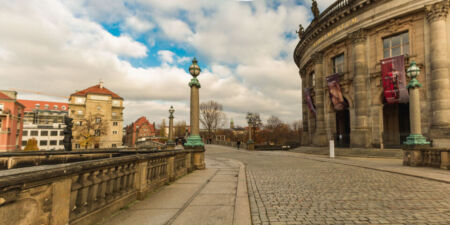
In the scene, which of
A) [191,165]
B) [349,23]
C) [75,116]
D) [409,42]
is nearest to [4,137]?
A: [75,116]

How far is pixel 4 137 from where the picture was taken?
4472cm

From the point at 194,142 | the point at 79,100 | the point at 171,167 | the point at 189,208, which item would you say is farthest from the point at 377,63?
the point at 79,100

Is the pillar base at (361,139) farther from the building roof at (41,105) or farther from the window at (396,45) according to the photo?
the building roof at (41,105)

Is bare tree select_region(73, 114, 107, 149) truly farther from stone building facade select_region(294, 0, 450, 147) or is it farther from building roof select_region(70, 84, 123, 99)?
stone building facade select_region(294, 0, 450, 147)

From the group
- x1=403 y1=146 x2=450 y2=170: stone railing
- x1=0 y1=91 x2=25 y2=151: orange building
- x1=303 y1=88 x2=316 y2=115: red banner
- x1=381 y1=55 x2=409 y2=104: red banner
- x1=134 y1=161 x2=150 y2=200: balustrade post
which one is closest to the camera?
x1=134 y1=161 x2=150 y2=200: balustrade post

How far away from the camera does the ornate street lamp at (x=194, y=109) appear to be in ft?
33.7

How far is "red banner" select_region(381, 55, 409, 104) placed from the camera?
1739cm

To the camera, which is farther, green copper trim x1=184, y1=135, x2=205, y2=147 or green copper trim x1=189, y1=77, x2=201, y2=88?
green copper trim x1=189, y1=77, x2=201, y2=88

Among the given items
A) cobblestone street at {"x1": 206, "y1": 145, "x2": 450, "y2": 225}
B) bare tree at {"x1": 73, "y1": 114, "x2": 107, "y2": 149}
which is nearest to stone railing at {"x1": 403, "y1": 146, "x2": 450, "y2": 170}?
cobblestone street at {"x1": 206, "y1": 145, "x2": 450, "y2": 225}

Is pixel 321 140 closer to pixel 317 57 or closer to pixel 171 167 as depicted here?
pixel 317 57

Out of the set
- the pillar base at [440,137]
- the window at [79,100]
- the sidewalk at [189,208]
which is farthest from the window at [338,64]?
the window at [79,100]

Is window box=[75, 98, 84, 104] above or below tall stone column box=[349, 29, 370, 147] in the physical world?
above

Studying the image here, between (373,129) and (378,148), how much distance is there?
167cm

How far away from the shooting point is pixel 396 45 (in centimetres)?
1888
